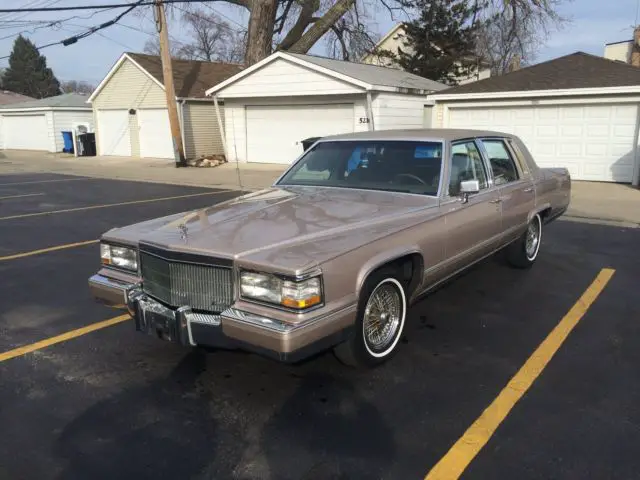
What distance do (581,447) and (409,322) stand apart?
193 centimetres

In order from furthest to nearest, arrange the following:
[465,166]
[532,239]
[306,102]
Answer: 1. [306,102]
2. [532,239]
3. [465,166]

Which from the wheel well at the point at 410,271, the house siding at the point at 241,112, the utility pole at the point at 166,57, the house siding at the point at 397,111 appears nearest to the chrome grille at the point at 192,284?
the wheel well at the point at 410,271

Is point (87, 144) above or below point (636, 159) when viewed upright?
above

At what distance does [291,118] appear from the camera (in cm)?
1942

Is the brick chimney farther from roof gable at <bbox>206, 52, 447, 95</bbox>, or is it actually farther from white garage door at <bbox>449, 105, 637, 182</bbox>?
white garage door at <bbox>449, 105, 637, 182</bbox>

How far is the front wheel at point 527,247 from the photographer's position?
6.04m

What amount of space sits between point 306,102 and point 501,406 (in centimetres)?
1662

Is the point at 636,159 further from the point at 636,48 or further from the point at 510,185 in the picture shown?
the point at 636,48

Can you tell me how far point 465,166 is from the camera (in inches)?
191

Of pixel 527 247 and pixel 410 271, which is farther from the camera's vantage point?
pixel 527 247

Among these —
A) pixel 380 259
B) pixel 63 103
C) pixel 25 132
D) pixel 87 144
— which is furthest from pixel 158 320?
pixel 25 132

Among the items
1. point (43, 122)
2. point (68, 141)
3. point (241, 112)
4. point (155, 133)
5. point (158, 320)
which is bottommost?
point (158, 320)

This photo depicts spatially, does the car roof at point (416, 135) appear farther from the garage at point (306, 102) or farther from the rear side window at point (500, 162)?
the garage at point (306, 102)

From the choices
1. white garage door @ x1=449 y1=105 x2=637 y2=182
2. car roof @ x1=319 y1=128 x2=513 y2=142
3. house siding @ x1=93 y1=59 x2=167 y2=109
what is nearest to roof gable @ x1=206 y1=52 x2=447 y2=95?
white garage door @ x1=449 y1=105 x2=637 y2=182
